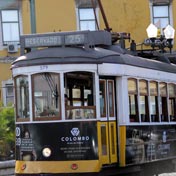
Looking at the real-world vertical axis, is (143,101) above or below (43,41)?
below

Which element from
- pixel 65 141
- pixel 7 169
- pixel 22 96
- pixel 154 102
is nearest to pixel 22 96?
pixel 22 96

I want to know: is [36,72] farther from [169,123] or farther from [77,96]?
[169,123]

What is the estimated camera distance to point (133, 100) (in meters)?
13.4

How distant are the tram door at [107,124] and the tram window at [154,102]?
1637 mm

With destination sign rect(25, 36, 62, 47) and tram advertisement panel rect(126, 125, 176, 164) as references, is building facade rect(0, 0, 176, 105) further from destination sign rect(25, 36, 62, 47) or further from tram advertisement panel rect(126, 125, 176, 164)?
destination sign rect(25, 36, 62, 47)

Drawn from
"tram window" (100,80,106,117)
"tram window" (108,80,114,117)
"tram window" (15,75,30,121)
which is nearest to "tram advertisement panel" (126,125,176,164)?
"tram window" (108,80,114,117)

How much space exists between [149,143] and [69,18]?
17.2 metres

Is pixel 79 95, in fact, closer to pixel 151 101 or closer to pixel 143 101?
pixel 143 101

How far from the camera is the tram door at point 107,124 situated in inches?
484

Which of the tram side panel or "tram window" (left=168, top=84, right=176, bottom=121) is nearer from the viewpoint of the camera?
the tram side panel

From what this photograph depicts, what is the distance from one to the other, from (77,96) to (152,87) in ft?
8.08

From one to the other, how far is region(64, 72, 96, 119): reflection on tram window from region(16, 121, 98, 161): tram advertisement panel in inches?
7.8

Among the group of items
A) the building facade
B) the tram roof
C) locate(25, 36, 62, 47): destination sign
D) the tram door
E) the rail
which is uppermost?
the building facade

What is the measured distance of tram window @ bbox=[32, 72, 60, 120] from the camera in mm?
12203
